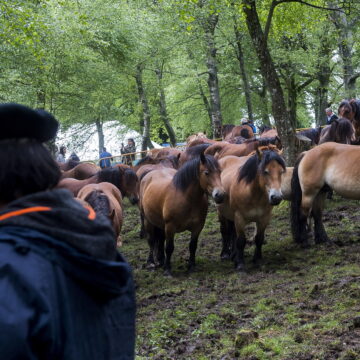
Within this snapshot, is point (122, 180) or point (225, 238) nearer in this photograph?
point (225, 238)

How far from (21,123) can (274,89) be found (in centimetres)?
1171

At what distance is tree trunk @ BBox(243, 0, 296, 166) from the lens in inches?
505

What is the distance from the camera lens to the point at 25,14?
1316 centimetres

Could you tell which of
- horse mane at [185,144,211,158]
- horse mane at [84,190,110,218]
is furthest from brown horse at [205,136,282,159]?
horse mane at [84,190,110,218]

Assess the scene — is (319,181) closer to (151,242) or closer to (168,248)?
(168,248)

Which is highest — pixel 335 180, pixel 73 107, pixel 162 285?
pixel 73 107

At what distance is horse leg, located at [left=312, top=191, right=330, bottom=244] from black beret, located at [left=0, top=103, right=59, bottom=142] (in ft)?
28.9

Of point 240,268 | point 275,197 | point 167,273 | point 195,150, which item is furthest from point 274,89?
point 167,273

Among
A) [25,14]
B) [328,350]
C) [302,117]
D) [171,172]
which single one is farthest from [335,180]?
[302,117]

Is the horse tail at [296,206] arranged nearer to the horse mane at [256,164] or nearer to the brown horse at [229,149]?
the horse mane at [256,164]

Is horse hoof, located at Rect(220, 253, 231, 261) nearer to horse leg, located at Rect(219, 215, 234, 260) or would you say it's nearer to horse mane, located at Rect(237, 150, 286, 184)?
horse leg, located at Rect(219, 215, 234, 260)

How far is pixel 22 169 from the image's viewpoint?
1.78 meters

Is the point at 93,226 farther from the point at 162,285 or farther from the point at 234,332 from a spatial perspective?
the point at 162,285

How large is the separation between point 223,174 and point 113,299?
8.82 meters
